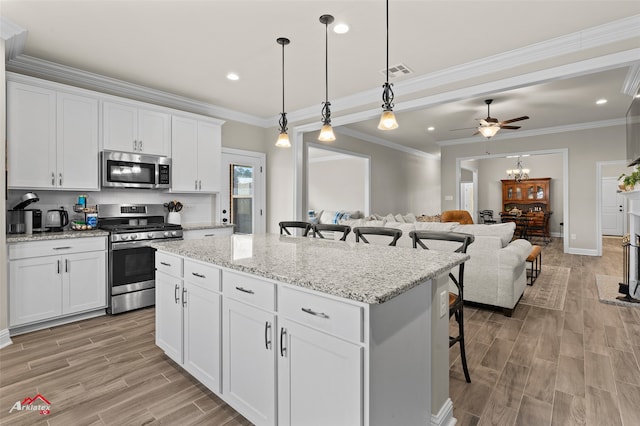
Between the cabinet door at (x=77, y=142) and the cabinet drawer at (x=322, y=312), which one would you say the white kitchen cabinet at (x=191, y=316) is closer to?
the cabinet drawer at (x=322, y=312)

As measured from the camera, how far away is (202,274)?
199 centimetres

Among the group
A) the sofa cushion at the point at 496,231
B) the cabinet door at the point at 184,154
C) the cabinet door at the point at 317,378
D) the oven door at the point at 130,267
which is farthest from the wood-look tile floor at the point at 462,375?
the cabinet door at the point at 184,154

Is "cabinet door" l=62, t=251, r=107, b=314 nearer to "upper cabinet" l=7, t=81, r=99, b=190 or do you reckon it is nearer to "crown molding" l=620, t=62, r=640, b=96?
"upper cabinet" l=7, t=81, r=99, b=190

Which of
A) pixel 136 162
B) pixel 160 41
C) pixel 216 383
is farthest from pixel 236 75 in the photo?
pixel 216 383

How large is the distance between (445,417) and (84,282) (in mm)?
3536

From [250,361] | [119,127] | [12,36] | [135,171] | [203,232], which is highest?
[12,36]

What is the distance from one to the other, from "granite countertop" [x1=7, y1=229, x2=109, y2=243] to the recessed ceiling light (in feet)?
10.3

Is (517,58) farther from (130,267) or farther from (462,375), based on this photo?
(130,267)

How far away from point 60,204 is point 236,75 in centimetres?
252

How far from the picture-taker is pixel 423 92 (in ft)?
12.6

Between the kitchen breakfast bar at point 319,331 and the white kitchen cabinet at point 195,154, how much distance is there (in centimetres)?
247

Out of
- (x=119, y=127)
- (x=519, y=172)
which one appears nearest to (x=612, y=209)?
(x=519, y=172)

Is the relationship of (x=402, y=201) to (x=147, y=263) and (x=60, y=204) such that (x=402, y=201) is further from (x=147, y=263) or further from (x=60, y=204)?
(x=60, y=204)

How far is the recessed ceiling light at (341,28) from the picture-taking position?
2.74m
